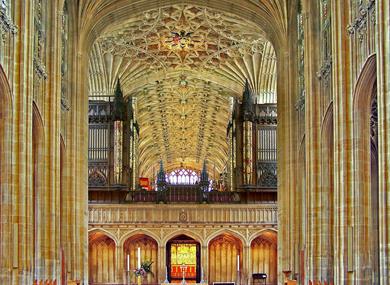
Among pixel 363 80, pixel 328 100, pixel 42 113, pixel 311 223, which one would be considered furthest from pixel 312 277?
pixel 42 113

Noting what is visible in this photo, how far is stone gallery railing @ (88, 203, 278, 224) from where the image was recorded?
4819cm

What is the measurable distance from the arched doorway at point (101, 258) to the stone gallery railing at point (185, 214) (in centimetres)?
146

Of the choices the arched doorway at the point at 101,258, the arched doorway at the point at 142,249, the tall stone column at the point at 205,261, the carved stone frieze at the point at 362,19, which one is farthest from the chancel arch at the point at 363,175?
the arched doorway at the point at 101,258

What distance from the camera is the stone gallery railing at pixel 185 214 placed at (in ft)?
158

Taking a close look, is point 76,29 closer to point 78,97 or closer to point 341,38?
point 78,97

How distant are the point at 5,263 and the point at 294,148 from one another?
17359 millimetres

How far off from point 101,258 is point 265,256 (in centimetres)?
998

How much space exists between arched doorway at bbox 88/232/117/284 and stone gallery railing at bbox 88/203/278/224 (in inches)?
57.5

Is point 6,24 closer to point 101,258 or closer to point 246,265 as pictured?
point 101,258

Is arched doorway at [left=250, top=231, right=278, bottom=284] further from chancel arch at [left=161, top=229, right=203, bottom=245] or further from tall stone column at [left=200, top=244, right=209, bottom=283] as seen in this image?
chancel arch at [left=161, top=229, right=203, bottom=245]

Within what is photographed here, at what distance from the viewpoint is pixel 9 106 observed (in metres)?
24.8

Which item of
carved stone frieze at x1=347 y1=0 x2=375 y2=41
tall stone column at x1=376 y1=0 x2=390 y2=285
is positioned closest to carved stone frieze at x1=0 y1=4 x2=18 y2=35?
carved stone frieze at x1=347 y1=0 x2=375 y2=41

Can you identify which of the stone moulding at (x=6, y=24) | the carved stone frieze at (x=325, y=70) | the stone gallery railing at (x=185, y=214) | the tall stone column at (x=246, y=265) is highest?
the stone moulding at (x=6, y=24)

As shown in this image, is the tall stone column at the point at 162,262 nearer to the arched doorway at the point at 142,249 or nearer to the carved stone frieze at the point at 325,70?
the arched doorway at the point at 142,249
